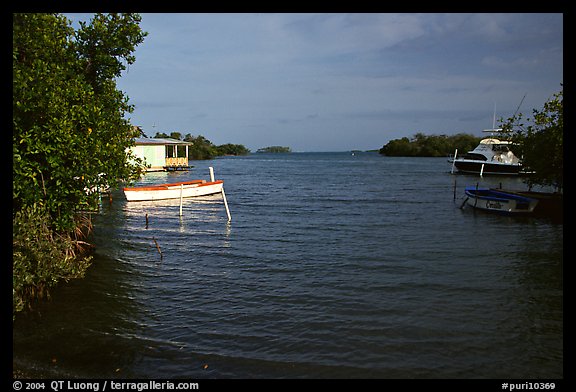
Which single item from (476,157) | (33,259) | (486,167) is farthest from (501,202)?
(476,157)

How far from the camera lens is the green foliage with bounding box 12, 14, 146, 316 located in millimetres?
11031

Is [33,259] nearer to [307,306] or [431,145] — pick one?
[307,306]

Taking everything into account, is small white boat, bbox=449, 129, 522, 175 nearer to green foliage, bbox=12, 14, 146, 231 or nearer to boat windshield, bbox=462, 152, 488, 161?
boat windshield, bbox=462, 152, 488, 161

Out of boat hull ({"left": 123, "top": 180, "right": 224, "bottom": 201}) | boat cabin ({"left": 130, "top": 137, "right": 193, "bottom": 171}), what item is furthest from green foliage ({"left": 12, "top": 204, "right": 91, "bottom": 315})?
boat cabin ({"left": 130, "top": 137, "right": 193, "bottom": 171})

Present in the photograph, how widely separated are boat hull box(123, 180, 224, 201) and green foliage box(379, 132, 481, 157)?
10536 centimetres

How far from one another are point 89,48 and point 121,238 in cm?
927

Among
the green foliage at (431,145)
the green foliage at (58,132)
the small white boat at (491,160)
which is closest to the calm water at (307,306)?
the green foliage at (58,132)

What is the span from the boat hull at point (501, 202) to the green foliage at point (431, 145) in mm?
102432

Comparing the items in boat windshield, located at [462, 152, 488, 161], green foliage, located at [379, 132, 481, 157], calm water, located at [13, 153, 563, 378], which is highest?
green foliage, located at [379, 132, 481, 157]

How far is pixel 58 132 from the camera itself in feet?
38.3

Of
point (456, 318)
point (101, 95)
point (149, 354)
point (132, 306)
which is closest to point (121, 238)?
point (101, 95)

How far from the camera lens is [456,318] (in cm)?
1187

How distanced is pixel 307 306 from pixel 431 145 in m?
140
